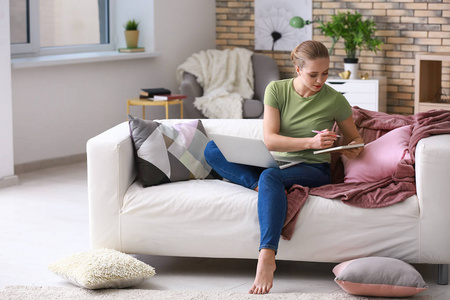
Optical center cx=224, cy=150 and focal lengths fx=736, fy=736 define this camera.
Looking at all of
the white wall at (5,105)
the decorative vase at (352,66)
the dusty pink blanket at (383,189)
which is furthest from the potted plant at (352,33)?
the dusty pink blanket at (383,189)

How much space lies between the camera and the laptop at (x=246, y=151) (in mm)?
3236

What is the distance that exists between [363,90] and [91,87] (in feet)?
7.55

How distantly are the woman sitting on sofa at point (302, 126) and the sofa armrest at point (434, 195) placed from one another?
0.38 m

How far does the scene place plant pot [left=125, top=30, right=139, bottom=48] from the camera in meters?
6.54

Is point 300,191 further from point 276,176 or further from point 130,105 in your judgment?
point 130,105

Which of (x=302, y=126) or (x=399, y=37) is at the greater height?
(x=399, y=37)

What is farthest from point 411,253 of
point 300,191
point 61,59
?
point 61,59

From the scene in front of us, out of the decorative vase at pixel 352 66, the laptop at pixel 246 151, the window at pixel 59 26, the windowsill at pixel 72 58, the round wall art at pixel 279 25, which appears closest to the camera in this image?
the laptop at pixel 246 151

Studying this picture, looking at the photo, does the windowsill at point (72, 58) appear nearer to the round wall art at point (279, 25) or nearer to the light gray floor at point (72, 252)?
the round wall art at point (279, 25)

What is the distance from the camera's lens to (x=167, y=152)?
11.5 ft

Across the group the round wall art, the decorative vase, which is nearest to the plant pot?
the round wall art

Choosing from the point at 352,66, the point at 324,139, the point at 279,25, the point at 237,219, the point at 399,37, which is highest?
the point at 279,25

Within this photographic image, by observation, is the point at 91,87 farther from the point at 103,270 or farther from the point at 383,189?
the point at 383,189

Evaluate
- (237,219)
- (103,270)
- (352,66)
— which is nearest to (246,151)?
(237,219)
